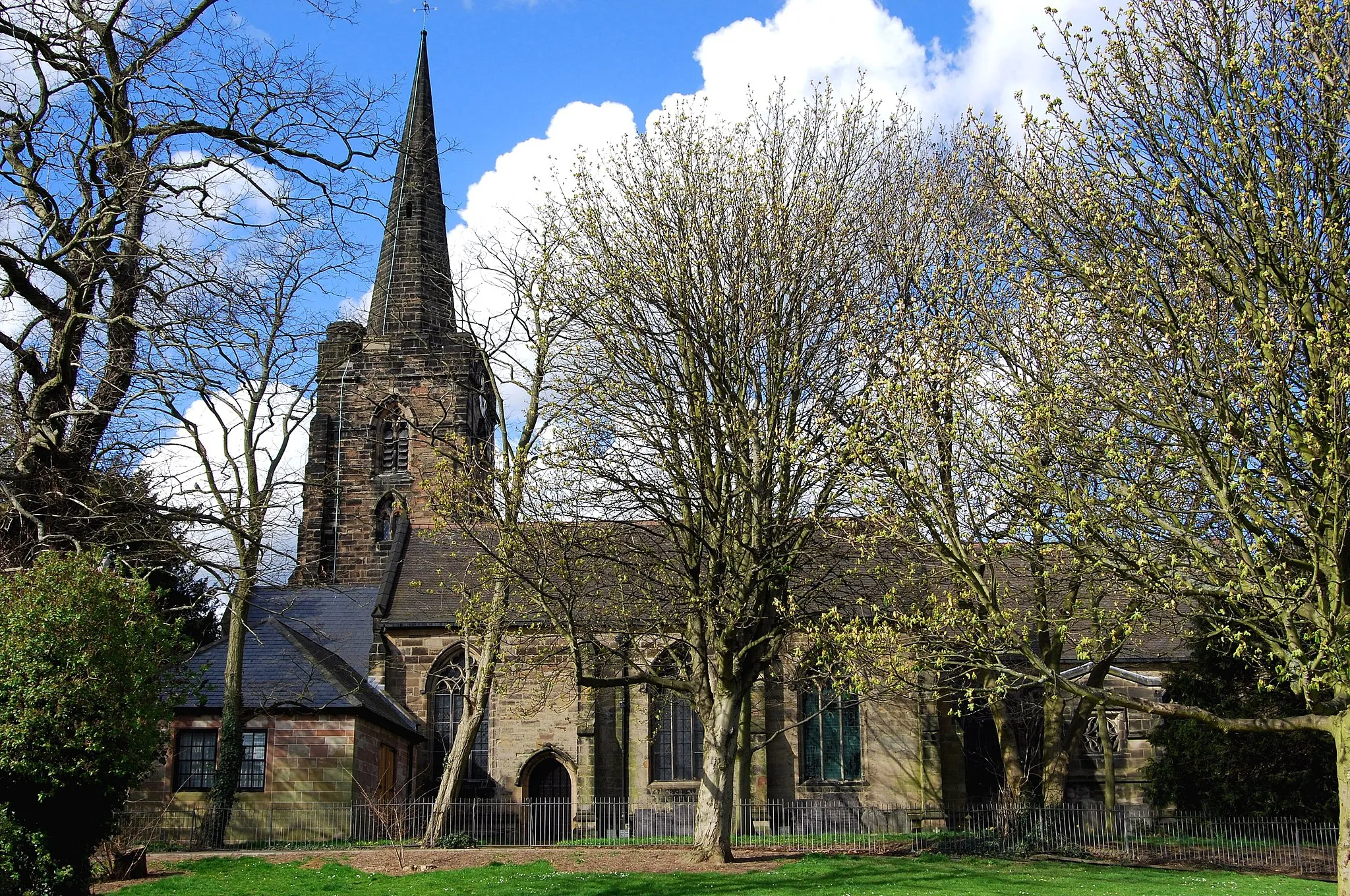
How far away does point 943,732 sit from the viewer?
3316 cm

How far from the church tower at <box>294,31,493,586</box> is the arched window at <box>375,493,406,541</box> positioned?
0.04 metres

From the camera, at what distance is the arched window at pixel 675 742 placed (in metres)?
33.1

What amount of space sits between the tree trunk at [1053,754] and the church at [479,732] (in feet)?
16.4

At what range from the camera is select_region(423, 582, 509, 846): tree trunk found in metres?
23.2

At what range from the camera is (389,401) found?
43938 millimetres

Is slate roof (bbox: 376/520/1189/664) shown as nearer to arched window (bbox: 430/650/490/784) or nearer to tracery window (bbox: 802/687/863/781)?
arched window (bbox: 430/650/490/784)

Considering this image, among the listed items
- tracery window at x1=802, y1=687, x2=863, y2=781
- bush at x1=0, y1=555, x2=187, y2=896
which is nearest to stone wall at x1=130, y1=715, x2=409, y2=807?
tracery window at x1=802, y1=687, x2=863, y2=781

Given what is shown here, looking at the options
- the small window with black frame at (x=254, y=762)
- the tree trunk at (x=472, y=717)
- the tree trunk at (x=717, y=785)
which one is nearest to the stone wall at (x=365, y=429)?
the small window with black frame at (x=254, y=762)

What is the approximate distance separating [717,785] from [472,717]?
21.3 feet

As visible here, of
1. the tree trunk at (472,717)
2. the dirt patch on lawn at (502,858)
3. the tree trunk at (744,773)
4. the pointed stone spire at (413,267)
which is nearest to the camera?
the dirt patch on lawn at (502,858)

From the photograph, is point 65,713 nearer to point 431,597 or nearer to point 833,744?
point 431,597

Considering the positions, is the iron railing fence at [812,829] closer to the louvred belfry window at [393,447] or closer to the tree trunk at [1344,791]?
the tree trunk at [1344,791]

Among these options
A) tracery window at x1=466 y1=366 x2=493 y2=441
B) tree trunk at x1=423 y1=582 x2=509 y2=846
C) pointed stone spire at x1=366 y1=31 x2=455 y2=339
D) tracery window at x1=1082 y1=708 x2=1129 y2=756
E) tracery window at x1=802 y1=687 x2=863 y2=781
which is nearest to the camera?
tree trunk at x1=423 y1=582 x2=509 y2=846

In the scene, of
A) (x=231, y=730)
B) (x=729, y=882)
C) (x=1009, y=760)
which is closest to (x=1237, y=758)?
(x=1009, y=760)
